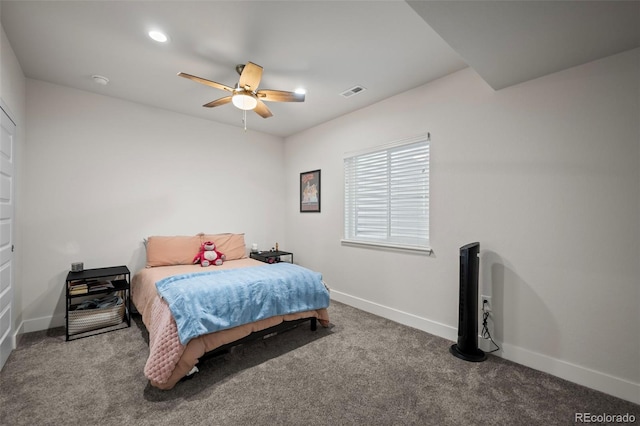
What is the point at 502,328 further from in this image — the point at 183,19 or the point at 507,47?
the point at 183,19

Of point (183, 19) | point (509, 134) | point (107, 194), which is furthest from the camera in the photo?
point (107, 194)

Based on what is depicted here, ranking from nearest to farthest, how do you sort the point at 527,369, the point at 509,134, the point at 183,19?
the point at 183,19 → the point at 527,369 → the point at 509,134

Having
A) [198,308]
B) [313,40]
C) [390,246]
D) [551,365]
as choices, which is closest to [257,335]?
[198,308]

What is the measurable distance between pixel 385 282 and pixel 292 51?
2721 mm

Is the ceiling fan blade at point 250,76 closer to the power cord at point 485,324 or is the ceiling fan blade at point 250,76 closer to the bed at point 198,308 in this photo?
the bed at point 198,308

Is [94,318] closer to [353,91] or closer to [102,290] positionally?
[102,290]

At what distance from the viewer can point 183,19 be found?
2.08 metres

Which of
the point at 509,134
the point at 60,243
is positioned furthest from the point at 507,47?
the point at 60,243

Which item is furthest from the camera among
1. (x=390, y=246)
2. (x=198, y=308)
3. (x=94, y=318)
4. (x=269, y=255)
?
(x=269, y=255)

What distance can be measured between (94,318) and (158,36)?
112 inches

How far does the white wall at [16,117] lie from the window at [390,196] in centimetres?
345

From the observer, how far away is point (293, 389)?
207cm

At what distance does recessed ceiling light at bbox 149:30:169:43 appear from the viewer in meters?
2.24

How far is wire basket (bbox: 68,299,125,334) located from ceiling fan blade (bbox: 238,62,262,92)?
9.07 ft
